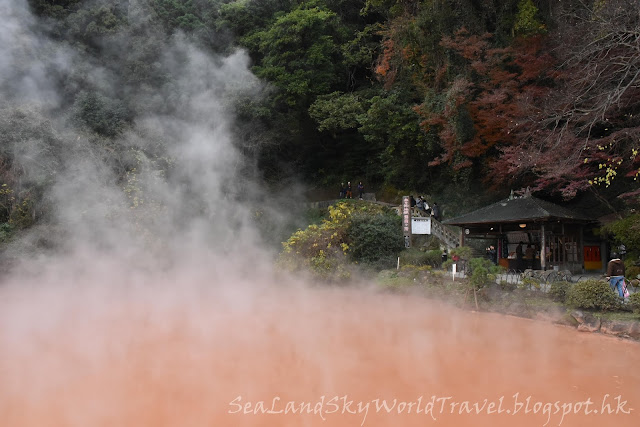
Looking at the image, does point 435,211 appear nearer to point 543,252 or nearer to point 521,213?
point 521,213

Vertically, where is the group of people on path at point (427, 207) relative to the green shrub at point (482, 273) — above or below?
above

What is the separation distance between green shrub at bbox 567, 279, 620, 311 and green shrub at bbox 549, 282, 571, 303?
33cm

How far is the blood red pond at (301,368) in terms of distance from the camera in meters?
4.29

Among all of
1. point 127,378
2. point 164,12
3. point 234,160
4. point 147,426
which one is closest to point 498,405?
point 147,426

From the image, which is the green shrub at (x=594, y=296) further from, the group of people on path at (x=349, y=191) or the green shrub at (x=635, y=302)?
the group of people on path at (x=349, y=191)

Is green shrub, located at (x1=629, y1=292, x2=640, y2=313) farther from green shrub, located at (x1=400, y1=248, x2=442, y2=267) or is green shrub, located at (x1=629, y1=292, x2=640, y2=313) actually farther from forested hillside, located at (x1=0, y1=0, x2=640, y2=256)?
green shrub, located at (x1=400, y1=248, x2=442, y2=267)

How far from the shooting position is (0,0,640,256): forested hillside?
11.5m

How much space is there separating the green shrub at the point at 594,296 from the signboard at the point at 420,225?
654 cm

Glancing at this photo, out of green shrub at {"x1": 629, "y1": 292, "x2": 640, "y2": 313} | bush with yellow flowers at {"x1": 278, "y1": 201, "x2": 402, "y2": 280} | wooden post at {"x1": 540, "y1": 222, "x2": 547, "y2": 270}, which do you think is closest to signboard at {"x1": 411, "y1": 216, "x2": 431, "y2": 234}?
bush with yellow flowers at {"x1": 278, "y1": 201, "x2": 402, "y2": 280}

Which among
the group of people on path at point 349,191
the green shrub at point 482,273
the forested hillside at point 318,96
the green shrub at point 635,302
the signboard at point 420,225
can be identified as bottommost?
the green shrub at point 635,302

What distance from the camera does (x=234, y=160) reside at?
18031mm

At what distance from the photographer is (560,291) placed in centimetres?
835

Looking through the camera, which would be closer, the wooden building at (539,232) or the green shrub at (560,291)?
the green shrub at (560,291)

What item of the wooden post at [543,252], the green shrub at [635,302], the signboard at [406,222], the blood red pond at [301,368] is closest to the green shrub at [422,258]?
the signboard at [406,222]
